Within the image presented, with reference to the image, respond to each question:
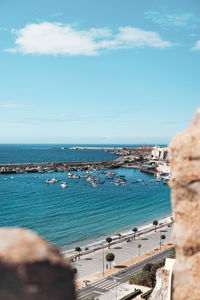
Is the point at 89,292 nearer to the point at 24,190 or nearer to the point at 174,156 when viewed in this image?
the point at 174,156

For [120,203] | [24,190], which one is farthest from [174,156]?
[24,190]

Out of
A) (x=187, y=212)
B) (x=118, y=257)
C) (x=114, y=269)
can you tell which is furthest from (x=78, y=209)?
(x=187, y=212)

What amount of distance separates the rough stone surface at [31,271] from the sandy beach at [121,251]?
33322 millimetres

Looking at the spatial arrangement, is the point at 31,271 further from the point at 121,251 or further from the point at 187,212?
the point at 121,251

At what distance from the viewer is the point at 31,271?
303 cm

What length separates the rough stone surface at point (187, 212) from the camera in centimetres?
523

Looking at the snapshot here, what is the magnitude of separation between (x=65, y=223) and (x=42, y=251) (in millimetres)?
55272

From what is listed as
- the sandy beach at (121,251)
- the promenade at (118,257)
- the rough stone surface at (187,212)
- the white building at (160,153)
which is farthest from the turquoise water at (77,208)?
the white building at (160,153)

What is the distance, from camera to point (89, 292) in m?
30.2

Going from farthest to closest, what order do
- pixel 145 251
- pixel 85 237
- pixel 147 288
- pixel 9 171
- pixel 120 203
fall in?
pixel 9 171 → pixel 120 203 → pixel 85 237 → pixel 145 251 → pixel 147 288

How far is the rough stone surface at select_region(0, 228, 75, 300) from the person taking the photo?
298 cm

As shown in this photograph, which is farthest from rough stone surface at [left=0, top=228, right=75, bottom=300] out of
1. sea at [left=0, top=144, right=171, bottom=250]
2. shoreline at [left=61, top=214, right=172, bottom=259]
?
sea at [left=0, top=144, right=171, bottom=250]

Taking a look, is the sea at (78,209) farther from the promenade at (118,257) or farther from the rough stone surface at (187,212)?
the rough stone surface at (187,212)

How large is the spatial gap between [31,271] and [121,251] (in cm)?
4434
